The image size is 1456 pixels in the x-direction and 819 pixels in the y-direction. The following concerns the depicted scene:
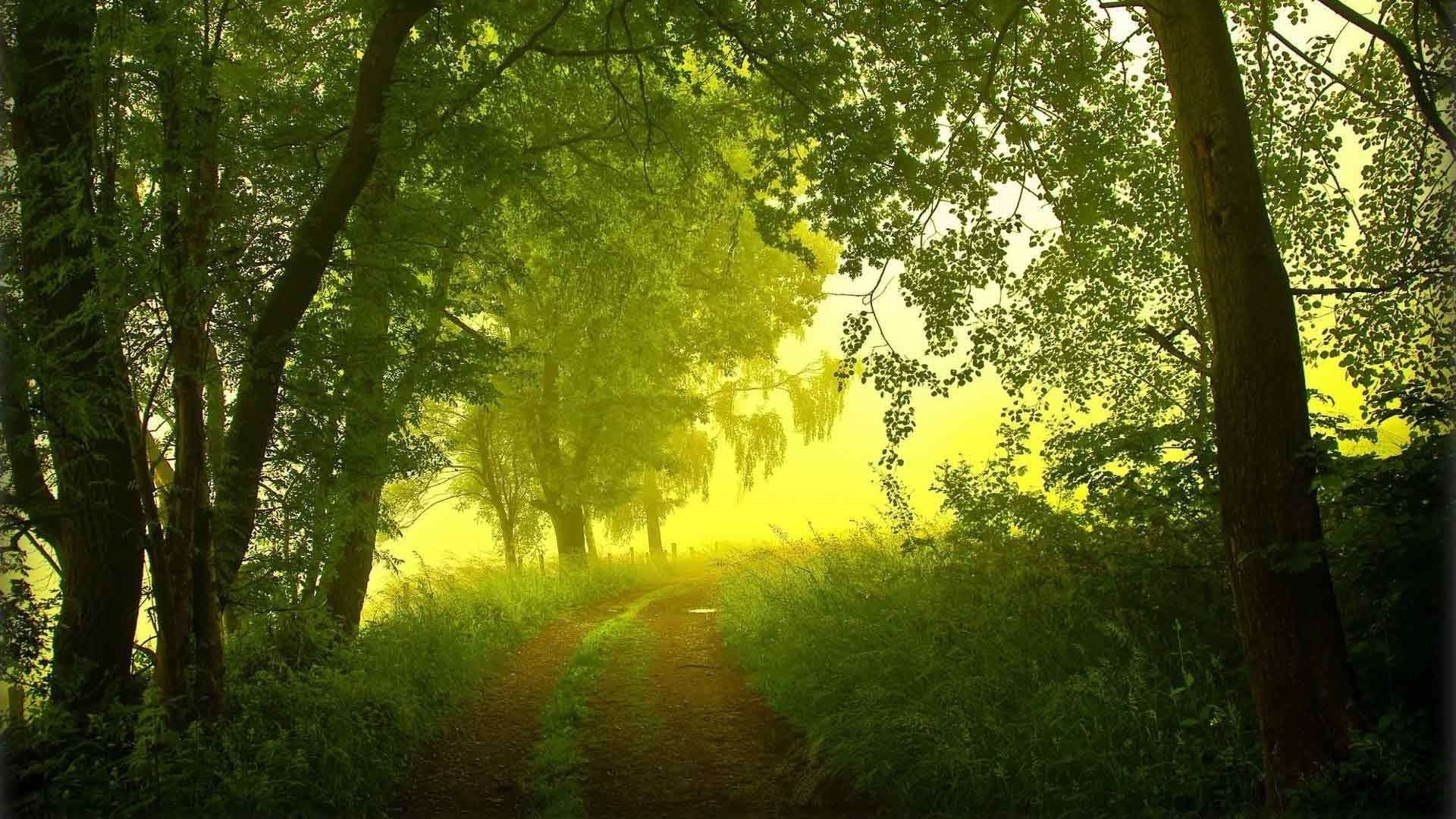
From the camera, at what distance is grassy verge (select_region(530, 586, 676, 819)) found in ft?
17.3

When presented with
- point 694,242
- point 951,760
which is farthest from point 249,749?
point 694,242

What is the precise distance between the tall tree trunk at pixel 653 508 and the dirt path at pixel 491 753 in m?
11.8

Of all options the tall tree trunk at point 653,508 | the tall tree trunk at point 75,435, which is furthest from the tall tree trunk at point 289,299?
the tall tree trunk at point 653,508

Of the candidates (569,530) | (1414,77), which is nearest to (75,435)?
(1414,77)

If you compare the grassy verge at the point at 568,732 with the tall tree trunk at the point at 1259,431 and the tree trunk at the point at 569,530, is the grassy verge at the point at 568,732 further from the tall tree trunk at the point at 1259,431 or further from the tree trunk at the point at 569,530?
the tree trunk at the point at 569,530

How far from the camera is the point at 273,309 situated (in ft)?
19.4

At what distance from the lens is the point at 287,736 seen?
522 centimetres

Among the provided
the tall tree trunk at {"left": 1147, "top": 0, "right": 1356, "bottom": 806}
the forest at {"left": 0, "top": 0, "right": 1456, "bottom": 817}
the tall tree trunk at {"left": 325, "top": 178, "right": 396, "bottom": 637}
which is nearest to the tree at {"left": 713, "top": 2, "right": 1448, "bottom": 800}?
the forest at {"left": 0, "top": 0, "right": 1456, "bottom": 817}

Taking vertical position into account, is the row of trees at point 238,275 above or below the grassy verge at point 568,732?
above

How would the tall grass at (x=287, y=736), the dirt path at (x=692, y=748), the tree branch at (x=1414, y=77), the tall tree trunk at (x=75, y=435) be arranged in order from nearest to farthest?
1. the tree branch at (x=1414, y=77)
2. the tall grass at (x=287, y=736)
3. the tall tree trunk at (x=75, y=435)
4. the dirt path at (x=692, y=748)

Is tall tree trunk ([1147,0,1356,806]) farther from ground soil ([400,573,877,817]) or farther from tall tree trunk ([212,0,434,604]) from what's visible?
tall tree trunk ([212,0,434,604])

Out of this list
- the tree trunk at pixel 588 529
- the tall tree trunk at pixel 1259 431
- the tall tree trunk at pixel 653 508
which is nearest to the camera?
the tall tree trunk at pixel 1259 431

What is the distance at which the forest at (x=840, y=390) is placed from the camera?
3889mm

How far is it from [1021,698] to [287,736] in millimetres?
5206
